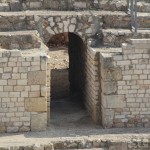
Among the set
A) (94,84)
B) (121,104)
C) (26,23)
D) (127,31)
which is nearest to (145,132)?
(121,104)

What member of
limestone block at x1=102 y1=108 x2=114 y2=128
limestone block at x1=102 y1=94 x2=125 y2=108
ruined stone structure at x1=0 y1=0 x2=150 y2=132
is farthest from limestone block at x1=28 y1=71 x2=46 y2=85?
limestone block at x1=102 y1=108 x2=114 y2=128

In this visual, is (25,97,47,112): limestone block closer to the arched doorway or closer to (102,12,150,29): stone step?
the arched doorway

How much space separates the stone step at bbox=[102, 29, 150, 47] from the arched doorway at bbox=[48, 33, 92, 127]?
3.06ft

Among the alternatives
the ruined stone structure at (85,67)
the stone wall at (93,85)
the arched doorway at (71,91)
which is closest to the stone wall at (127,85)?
the ruined stone structure at (85,67)

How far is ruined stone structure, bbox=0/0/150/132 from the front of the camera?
37.8 ft

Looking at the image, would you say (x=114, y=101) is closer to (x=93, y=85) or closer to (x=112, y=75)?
(x=112, y=75)

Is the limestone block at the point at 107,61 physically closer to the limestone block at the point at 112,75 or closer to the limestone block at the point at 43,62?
the limestone block at the point at 112,75

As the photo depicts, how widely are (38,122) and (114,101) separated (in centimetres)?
203

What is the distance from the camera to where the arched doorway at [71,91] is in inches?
521

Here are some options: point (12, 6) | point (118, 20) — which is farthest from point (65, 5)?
point (118, 20)

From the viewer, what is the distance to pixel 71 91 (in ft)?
54.3

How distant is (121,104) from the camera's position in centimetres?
1190

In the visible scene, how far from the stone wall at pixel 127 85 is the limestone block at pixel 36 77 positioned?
5.11ft

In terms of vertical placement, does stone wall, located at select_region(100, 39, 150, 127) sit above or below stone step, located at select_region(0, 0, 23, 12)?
below
